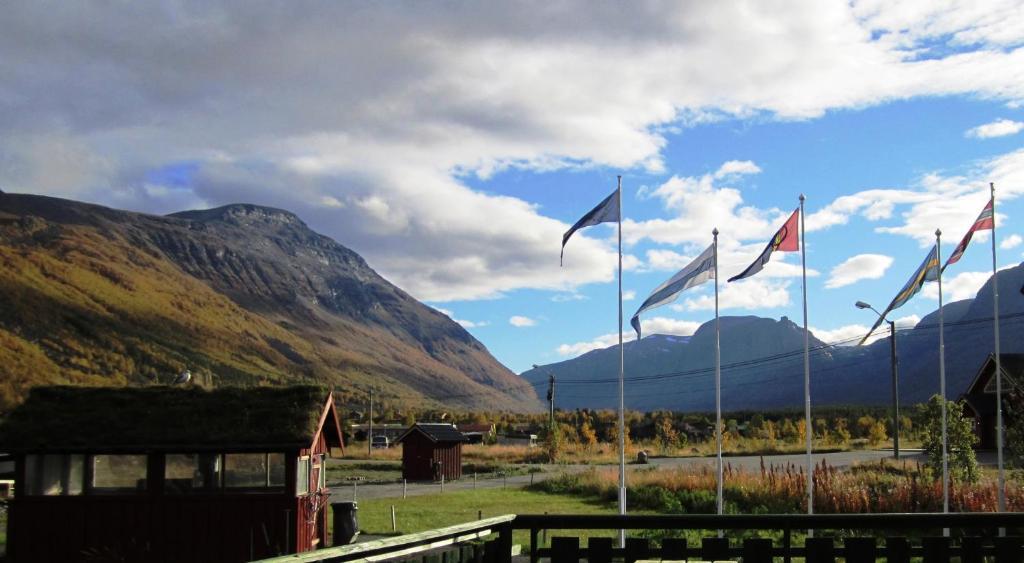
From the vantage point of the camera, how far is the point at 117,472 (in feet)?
75.0

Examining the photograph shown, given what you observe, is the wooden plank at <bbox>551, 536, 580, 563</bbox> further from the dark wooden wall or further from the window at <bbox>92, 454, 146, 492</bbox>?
the dark wooden wall

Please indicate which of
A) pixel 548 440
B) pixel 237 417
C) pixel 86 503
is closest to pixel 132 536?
pixel 86 503

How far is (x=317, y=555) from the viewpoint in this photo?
5.51m

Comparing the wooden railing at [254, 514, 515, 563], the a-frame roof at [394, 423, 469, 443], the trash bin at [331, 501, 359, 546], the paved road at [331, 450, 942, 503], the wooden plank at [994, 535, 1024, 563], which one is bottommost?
the paved road at [331, 450, 942, 503]

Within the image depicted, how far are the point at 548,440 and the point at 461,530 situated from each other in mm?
62573

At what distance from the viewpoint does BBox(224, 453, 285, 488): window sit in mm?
22906

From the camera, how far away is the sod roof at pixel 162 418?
22516 millimetres

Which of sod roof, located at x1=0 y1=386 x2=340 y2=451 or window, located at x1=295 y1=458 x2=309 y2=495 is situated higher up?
sod roof, located at x1=0 y1=386 x2=340 y2=451

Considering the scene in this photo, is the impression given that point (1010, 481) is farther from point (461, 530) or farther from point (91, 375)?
point (91, 375)

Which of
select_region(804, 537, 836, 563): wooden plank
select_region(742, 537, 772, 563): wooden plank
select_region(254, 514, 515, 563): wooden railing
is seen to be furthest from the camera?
select_region(742, 537, 772, 563): wooden plank

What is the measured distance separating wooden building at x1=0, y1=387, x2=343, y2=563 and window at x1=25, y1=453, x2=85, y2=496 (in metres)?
0.02

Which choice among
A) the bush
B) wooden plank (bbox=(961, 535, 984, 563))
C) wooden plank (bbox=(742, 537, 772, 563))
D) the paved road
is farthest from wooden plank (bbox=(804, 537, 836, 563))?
the paved road

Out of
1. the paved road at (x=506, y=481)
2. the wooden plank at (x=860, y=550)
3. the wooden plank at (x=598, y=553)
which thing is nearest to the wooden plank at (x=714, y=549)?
the wooden plank at (x=598, y=553)

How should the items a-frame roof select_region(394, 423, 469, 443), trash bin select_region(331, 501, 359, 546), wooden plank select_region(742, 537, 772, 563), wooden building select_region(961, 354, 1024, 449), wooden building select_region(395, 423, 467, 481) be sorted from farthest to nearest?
a-frame roof select_region(394, 423, 469, 443)
wooden building select_region(395, 423, 467, 481)
wooden building select_region(961, 354, 1024, 449)
trash bin select_region(331, 501, 359, 546)
wooden plank select_region(742, 537, 772, 563)
